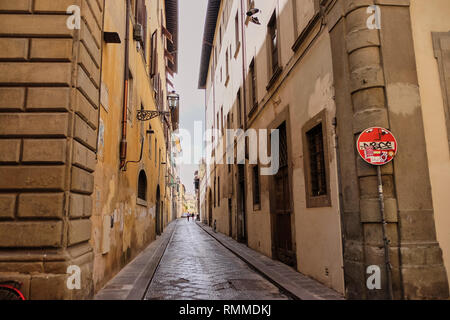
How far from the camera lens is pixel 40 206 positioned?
4.53 m

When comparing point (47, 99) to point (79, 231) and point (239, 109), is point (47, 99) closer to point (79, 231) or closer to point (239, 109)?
point (79, 231)

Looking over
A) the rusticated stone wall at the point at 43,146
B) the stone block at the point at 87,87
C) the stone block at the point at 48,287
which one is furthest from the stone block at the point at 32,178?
the stone block at the point at 87,87

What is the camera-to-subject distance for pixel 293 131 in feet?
27.6

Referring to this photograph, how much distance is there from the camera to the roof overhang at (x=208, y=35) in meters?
23.0

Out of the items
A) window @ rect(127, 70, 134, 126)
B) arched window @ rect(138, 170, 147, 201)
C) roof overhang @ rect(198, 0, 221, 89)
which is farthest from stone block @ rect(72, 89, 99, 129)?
roof overhang @ rect(198, 0, 221, 89)

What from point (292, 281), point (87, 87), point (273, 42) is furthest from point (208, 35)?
point (292, 281)

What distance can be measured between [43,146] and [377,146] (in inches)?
183

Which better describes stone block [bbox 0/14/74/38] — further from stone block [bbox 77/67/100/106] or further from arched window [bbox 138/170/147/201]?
arched window [bbox 138/170/147/201]

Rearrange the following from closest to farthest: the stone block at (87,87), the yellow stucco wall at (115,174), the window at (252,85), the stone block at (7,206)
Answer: the stone block at (7,206) → the stone block at (87,87) → the yellow stucco wall at (115,174) → the window at (252,85)

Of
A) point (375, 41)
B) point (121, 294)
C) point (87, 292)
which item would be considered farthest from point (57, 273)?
point (375, 41)

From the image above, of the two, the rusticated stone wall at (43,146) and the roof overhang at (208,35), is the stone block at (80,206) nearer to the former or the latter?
the rusticated stone wall at (43,146)

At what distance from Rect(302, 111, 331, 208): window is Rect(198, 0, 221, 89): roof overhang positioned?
17870 millimetres

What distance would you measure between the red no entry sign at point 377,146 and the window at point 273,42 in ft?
17.9

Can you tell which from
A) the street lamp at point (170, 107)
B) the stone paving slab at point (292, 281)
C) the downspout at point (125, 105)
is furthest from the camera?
the street lamp at point (170, 107)
